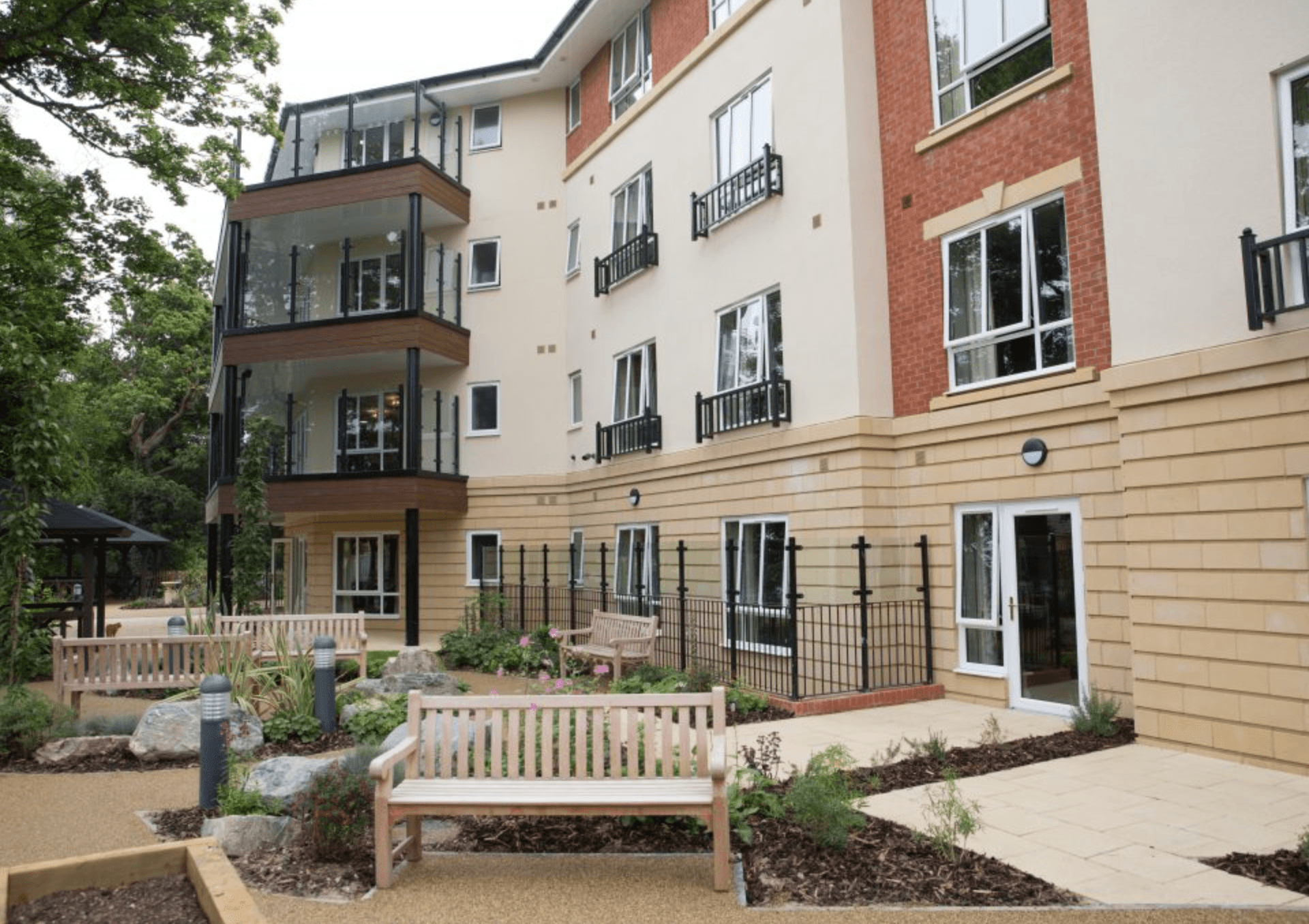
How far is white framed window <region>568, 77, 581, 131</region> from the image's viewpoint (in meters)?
18.6

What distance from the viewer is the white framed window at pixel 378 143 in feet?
67.0

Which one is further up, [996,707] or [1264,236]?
[1264,236]

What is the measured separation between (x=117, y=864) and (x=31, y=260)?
1007 cm

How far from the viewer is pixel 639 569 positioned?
49.9 feet

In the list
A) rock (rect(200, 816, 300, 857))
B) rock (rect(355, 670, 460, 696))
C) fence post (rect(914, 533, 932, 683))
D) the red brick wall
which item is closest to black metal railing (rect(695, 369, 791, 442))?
the red brick wall

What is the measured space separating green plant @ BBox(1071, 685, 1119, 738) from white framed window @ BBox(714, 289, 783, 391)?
5.47 metres

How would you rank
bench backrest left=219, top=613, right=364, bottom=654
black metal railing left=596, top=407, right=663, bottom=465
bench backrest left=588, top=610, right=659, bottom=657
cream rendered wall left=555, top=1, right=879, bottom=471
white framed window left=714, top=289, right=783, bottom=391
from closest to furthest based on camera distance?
cream rendered wall left=555, top=1, right=879, bottom=471
bench backrest left=219, top=613, right=364, bottom=654
bench backrest left=588, top=610, right=659, bottom=657
white framed window left=714, top=289, right=783, bottom=391
black metal railing left=596, top=407, right=663, bottom=465

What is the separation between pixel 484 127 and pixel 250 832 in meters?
17.4

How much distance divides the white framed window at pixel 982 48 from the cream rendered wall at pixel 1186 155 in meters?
1.27

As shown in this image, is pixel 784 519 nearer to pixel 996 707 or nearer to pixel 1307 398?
pixel 996 707

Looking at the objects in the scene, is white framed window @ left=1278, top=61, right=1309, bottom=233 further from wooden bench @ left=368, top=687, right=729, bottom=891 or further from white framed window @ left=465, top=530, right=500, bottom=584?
white framed window @ left=465, top=530, right=500, bottom=584

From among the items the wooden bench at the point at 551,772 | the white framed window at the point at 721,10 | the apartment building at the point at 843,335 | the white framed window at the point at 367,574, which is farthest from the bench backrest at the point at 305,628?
the white framed window at the point at 721,10

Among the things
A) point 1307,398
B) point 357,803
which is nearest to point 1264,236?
point 1307,398

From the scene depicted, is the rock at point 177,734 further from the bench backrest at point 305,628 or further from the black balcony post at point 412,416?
the black balcony post at point 412,416
